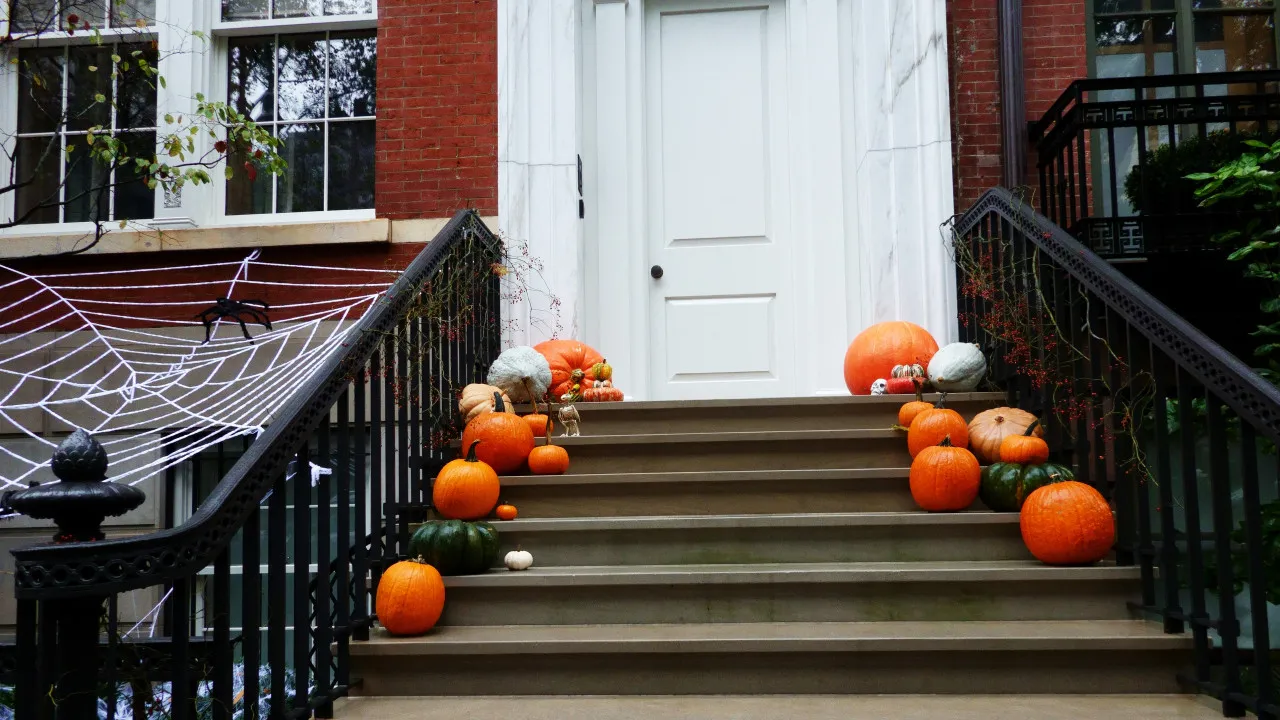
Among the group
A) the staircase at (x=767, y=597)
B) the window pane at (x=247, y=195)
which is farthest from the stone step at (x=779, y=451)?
the window pane at (x=247, y=195)

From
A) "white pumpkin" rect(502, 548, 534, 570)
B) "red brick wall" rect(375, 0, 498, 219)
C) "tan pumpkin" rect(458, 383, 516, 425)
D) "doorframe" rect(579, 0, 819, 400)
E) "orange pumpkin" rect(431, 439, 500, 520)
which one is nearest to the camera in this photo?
"white pumpkin" rect(502, 548, 534, 570)

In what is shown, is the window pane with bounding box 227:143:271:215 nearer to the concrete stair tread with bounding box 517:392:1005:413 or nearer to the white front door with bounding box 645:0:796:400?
the white front door with bounding box 645:0:796:400

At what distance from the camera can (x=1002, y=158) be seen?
5.58 meters

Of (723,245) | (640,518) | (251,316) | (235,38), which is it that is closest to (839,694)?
(640,518)

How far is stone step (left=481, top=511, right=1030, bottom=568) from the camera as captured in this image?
3744 millimetres

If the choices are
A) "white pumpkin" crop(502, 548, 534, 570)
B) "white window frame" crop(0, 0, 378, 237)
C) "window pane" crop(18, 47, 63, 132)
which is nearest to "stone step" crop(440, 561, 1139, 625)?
"white pumpkin" crop(502, 548, 534, 570)

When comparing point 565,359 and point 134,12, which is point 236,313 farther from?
point 134,12

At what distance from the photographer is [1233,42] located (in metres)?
5.89

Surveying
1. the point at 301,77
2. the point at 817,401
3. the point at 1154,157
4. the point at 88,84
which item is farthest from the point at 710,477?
the point at 88,84

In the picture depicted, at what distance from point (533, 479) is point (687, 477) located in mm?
617

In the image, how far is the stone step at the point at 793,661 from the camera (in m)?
3.12

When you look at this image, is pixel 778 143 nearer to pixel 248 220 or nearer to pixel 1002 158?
pixel 1002 158

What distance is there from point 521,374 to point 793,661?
2.03 meters

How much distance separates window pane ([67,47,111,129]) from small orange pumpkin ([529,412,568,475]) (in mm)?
3915
